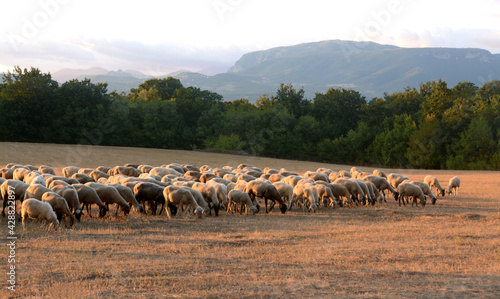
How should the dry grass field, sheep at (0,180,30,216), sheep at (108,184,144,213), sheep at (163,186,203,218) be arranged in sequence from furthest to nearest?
sheep at (108,184,144,213) < sheep at (163,186,203,218) < sheep at (0,180,30,216) < the dry grass field

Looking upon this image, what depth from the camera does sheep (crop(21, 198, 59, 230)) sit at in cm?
1513

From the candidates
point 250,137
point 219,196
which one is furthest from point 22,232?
point 250,137

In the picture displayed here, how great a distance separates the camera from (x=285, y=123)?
8581cm

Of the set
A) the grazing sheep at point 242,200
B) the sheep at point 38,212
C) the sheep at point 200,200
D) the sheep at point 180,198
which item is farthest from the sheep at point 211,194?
the sheep at point 38,212

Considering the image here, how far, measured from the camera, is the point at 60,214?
53.4 feet

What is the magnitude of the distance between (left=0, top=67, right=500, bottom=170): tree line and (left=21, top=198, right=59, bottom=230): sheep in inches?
2367

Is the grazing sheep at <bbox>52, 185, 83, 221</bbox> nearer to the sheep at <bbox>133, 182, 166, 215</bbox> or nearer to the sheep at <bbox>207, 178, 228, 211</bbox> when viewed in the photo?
the sheep at <bbox>133, 182, 166, 215</bbox>

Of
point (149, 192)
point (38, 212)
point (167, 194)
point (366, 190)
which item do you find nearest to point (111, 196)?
point (149, 192)

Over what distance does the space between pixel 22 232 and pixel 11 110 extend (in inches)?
2467

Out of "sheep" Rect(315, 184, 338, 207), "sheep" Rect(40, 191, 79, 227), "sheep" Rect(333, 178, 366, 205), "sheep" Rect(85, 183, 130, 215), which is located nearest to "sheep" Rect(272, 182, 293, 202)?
"sheep" Rect(315, 184, 338, 207)

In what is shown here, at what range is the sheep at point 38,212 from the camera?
1513 centimetres

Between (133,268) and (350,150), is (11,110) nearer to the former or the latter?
(350,150)

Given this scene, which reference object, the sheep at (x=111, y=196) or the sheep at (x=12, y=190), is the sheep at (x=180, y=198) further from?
the sheep at (x=12, y=190)

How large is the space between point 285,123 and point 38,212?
72.2m
